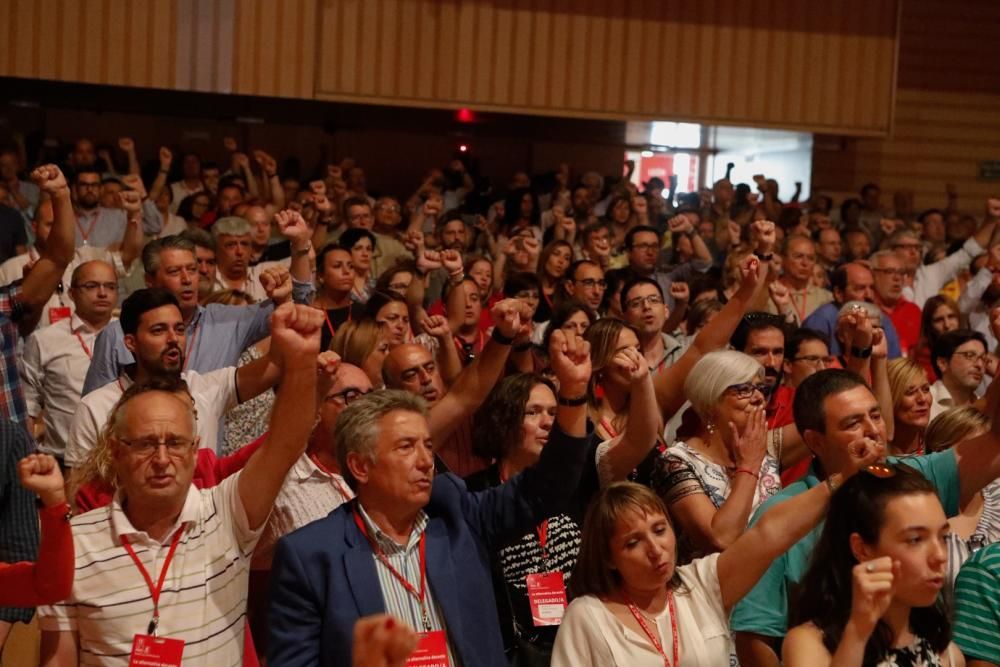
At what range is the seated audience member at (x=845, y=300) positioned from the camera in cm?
579

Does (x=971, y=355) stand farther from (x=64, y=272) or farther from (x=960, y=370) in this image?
(x=64, y=272)

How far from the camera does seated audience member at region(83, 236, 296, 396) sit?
420 cm

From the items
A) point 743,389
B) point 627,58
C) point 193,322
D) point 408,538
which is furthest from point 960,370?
point 627,58

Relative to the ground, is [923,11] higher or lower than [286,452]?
higher

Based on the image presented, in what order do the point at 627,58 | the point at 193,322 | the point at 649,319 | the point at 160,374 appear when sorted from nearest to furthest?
the point at 160,374 < the point at 193,322 < the point at 649,319 < the point at 627,58

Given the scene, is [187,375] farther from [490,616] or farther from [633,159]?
[633,159]

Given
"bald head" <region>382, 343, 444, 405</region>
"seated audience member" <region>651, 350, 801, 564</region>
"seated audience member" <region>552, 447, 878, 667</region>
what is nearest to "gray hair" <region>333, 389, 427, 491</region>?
"seated audience member" <region>552, 447, 878, 667</region>

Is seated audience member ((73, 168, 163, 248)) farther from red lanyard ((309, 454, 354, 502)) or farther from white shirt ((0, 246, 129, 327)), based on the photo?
red lanyard ((309, 454, 354, 502))

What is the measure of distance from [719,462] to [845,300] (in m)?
2.91

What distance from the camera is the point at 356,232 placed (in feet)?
20.8

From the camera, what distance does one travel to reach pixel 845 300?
6.14 metres

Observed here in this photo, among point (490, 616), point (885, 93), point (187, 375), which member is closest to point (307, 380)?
point (490, 616)

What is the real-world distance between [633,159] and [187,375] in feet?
27.1

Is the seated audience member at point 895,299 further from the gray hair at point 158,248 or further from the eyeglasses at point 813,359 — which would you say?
the gray hair at point 158,248
